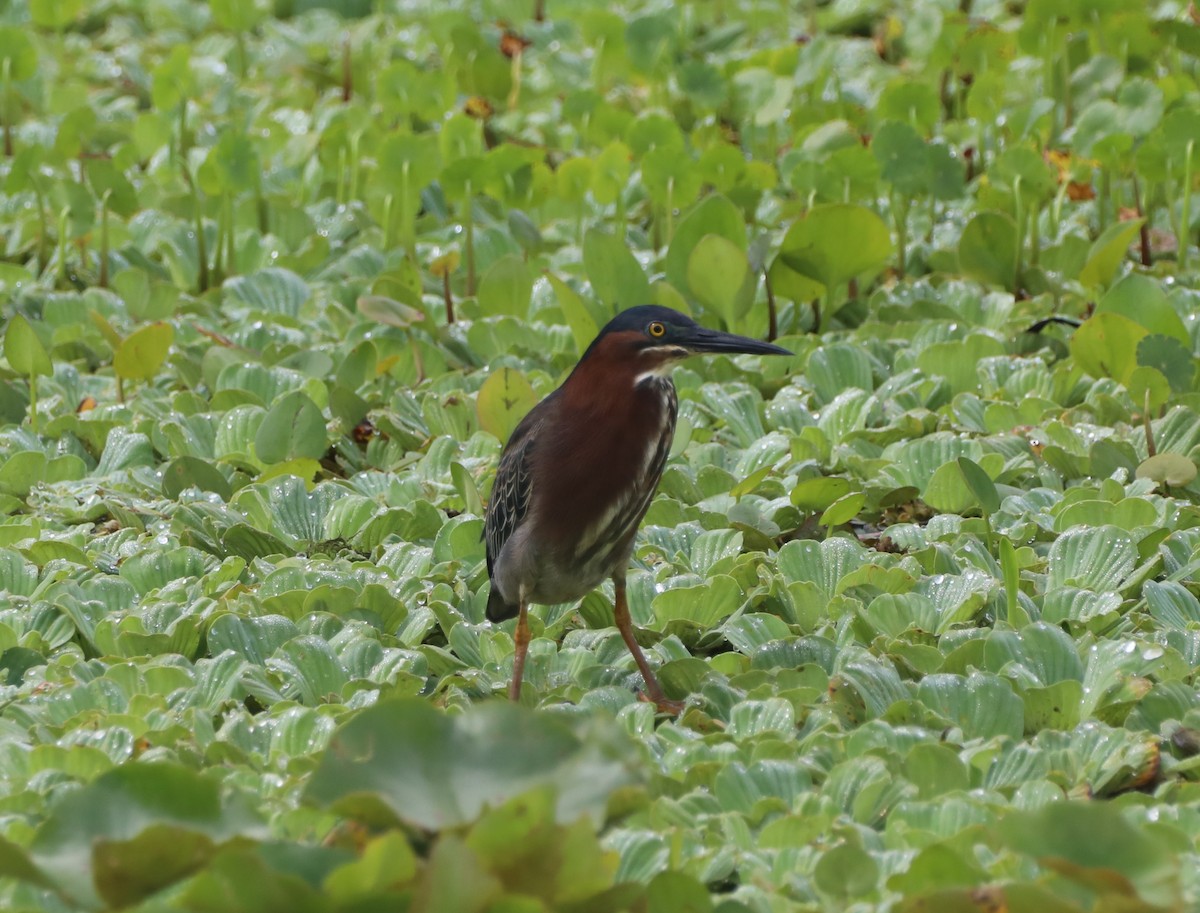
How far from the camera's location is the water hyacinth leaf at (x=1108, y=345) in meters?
5.52

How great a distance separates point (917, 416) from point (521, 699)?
6.67ft

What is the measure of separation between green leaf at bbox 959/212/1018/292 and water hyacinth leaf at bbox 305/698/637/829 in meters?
4.20

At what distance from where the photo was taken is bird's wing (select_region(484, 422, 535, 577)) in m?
4.21

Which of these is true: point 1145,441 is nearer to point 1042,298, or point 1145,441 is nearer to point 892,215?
point 1042,298

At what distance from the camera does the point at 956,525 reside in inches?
188

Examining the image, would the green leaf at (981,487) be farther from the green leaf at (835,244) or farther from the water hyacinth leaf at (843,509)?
the green leaf at (835,244)

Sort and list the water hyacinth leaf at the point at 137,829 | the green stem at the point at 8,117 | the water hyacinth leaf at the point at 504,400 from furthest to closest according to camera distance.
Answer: the green stem at the point at 8,117 → the water hyacinth leaf at the point at 504,400 → the water hyacinth leaf at the point at 137,829

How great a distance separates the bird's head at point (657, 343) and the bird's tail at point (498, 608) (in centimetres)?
A: 66

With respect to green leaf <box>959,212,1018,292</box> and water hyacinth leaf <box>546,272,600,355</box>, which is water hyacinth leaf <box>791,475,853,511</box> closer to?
water hyacinth leaf <box>546,272,600,355</box>

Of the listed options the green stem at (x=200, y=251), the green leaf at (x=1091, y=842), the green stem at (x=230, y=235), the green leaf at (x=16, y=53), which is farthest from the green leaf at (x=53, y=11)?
the green leaf at (x=1091, y=842)

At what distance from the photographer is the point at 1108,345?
5.59m

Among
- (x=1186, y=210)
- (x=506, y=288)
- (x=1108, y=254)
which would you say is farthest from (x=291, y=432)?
(x=1186, y=210)

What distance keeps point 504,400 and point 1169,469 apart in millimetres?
1984

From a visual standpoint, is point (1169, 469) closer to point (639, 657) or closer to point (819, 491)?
point (819, 491)
